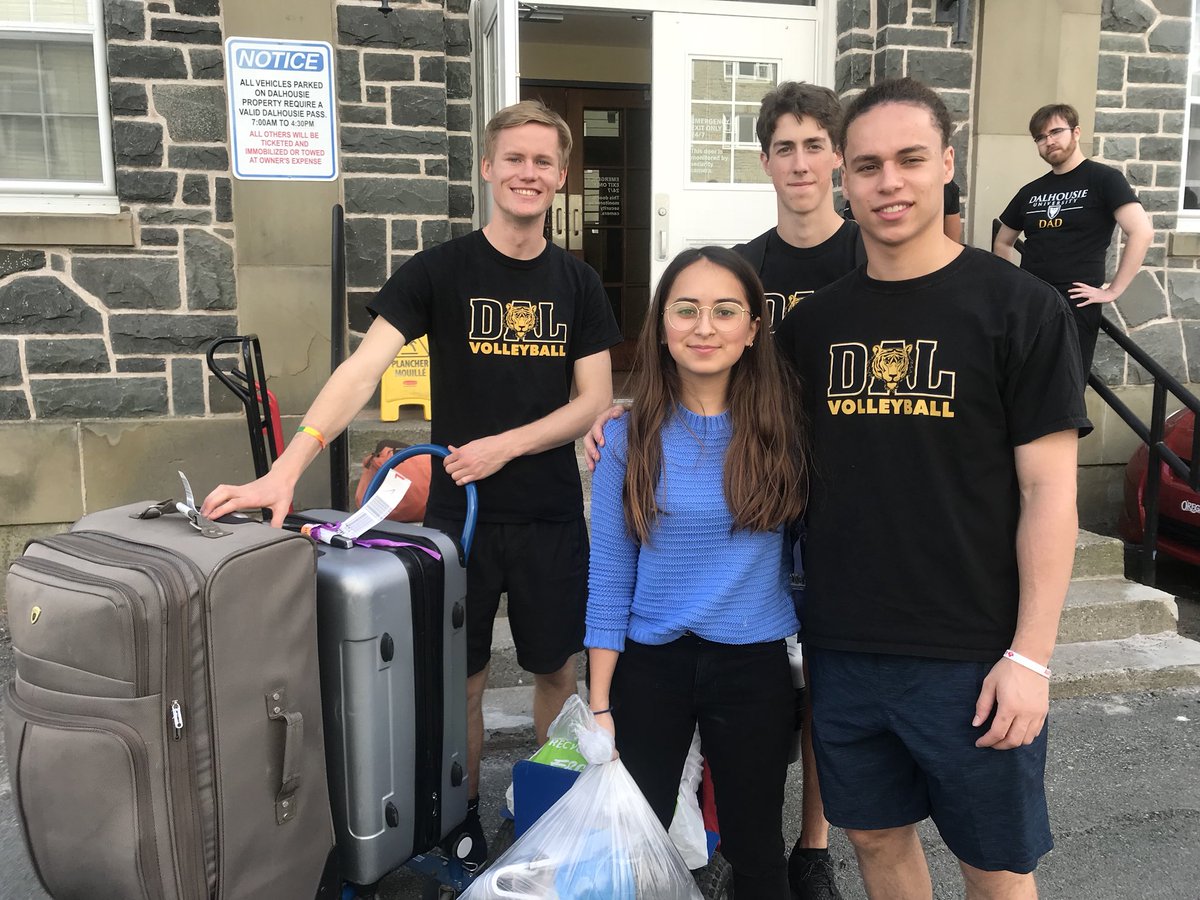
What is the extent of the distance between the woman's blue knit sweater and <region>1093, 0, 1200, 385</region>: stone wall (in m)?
4.84

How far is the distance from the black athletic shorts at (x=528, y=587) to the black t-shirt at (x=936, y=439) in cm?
92

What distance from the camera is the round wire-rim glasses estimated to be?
74.9 inches

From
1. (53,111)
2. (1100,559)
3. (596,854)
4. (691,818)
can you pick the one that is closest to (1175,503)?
(1100,559)

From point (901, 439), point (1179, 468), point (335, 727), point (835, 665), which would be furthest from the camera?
point (1179, 468)

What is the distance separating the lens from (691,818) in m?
2.24

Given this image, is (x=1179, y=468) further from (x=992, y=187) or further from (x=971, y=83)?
(x=971, y=83)

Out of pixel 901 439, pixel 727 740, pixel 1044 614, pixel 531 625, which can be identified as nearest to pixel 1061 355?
pixel 901 439

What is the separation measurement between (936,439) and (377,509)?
1150 mm

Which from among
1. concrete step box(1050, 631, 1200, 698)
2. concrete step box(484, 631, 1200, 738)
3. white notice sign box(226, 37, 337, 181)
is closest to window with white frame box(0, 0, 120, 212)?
white notice sign box(226, 37, 337, 181)

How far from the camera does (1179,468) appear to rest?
14.4 feet

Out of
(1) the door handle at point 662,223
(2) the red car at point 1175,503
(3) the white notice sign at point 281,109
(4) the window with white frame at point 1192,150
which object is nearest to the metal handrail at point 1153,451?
(2) the red car at point 1175,503

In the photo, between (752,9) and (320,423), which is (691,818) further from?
(752,9)

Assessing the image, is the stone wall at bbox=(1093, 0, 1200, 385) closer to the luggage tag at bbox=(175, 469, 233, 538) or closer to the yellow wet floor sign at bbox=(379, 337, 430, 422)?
the yellow wet floor sign at bbox=(379, 337, 430, 422)

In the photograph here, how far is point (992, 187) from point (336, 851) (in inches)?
199
